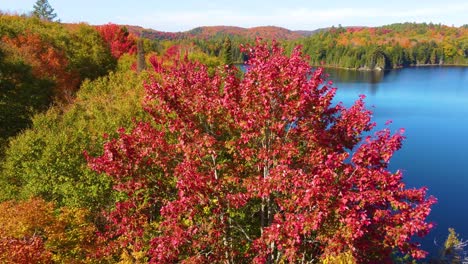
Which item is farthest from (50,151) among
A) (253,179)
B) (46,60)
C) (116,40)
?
(116,40)

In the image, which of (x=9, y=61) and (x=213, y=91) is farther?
(x=9, y=61)

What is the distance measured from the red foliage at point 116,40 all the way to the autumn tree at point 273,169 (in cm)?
5963

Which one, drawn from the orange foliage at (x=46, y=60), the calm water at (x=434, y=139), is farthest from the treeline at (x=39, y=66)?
the calm water at (x=434, y=139)

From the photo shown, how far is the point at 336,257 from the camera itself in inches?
374

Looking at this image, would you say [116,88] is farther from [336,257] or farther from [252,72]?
[336,257]

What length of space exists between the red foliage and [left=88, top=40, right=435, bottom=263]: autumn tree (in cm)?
5963

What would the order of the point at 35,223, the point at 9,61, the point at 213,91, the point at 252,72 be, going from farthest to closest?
the point at 9,61 < the point at 35,223 < the point at 213,91 < the point at 252,72

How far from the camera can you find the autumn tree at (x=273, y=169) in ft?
29.9

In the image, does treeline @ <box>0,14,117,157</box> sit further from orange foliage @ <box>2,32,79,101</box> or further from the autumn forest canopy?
the autumn forest canopy

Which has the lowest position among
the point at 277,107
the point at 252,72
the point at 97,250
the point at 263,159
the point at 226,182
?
the point at 97,250

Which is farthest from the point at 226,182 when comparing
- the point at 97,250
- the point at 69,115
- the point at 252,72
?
the point at 69,115

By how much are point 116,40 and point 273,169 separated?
218 feet

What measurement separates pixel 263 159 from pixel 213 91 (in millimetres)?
2445

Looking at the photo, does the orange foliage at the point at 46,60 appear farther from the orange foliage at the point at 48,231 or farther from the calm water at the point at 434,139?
the calm water at the point at 434,139
